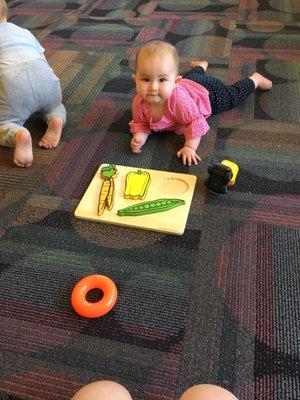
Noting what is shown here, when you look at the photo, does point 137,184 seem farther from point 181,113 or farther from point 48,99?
point 48,99

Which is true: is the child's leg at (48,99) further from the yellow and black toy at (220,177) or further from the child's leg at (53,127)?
the yellow and black toy at (220,177)

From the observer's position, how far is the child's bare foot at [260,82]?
1.22m

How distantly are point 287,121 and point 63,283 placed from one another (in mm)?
798

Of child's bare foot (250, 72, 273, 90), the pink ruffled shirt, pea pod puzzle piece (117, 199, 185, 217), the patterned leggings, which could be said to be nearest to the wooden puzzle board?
pea pod puzzle piece (117, 199, 185, 217)

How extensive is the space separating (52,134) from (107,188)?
301 mm

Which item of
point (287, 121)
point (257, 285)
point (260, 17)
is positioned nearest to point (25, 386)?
point (257, 285)

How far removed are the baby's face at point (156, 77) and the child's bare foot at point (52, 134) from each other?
29 centimetres

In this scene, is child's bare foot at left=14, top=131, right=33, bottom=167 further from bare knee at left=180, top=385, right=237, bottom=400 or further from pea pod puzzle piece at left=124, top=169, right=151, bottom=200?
bare knee at left=180, top=385, right=237, bottom=400

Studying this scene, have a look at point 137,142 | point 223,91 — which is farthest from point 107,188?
point 223,91

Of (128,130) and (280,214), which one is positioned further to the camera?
(128,130)

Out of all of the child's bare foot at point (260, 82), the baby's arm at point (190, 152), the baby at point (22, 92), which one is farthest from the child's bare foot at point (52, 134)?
the child's bare foot at point (260, 82)

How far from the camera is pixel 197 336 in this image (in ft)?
2.21

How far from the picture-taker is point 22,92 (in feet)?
3.45

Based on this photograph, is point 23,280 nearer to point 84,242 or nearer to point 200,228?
point 84,242
